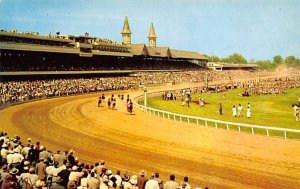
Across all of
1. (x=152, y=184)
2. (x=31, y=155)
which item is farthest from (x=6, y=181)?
(x=152, y=184)

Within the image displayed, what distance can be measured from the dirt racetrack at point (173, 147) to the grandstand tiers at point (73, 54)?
Answer: 57.9 ft

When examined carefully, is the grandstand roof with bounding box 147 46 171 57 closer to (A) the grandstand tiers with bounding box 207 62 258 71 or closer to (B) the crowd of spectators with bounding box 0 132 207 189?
(A) the grandstand tiers with bounding box 207 62 258 71

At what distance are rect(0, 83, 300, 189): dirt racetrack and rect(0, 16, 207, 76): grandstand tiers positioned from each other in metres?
17.7

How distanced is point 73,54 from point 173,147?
3893cm

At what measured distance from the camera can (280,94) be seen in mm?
49438

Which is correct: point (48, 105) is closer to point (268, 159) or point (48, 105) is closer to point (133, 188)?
point (268, 159)

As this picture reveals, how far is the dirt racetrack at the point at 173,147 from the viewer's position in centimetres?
1219

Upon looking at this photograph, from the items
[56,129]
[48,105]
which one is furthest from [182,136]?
[48,105]

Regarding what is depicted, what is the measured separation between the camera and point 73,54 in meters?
52.1

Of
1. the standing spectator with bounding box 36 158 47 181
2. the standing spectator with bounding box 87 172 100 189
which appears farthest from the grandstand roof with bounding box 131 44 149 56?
the standing spectator with bounding box 87 172 100 189

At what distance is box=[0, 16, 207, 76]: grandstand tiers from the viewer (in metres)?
40.7

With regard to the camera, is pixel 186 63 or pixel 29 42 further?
pixel 186 63

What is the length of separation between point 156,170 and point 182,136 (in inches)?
200

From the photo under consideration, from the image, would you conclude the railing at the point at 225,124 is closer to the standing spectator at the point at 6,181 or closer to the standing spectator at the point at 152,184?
the standing spectator at the point at 152,184
